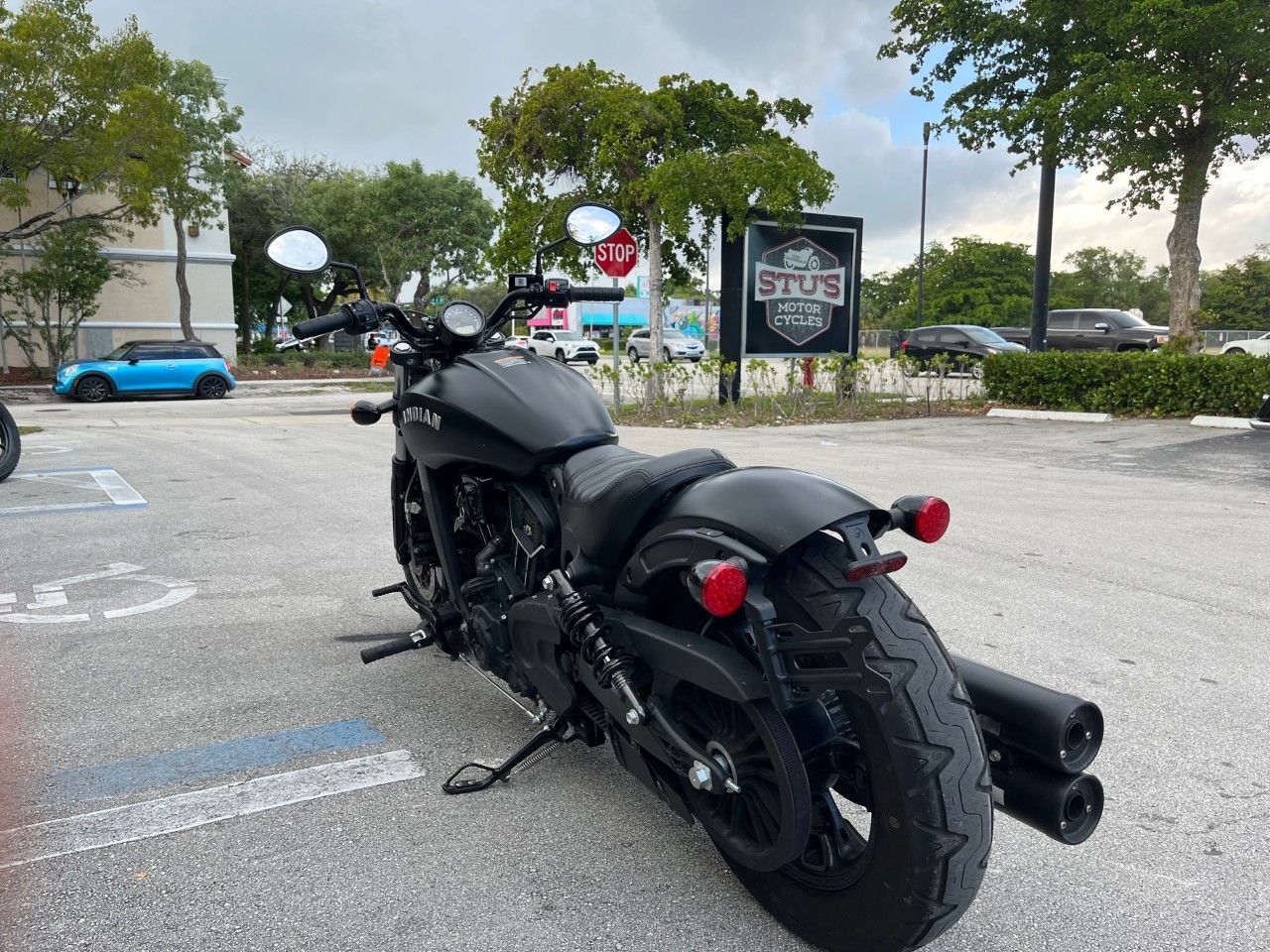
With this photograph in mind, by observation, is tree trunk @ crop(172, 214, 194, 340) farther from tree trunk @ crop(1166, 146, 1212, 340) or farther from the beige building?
tree trunk @ crop(1166, 146, 1212, 340)

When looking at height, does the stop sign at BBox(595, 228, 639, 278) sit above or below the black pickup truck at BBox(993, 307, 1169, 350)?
above

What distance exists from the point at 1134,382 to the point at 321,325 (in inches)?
578

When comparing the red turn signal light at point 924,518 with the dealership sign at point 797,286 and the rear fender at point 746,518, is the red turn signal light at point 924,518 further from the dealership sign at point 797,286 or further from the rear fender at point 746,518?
the dealership sign at point 797,286

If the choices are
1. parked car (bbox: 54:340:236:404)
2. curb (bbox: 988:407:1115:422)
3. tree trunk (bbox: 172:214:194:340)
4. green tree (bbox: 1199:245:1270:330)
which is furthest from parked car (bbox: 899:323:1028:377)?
green tree (bbox: 1199:245:1270:330)

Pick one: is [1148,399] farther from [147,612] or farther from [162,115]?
[162,115]

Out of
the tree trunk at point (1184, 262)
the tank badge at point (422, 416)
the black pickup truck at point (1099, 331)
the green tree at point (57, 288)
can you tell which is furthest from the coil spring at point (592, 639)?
the green tree at point (57, 288)

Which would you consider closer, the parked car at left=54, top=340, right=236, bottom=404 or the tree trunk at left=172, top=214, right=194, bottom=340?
the parked car at left=54, top=340, right=236, bottom=404

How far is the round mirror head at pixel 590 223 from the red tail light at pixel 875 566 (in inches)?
85.7

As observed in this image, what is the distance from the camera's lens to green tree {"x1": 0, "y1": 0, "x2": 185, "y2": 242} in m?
20.2

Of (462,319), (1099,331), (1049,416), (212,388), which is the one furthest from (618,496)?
(1099,331)

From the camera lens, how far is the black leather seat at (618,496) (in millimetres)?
2297

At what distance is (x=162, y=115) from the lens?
22.1 m

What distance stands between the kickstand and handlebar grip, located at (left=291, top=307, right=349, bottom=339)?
1542mm

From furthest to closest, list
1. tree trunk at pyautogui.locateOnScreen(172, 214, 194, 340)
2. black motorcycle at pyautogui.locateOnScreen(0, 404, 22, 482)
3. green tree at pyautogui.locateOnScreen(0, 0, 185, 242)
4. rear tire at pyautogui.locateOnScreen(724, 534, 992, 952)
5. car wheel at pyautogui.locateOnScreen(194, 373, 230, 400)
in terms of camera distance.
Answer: tree trunk at pyautogui.locateOnScreen(172, 214, 194, 340)
car wheel at pyautogui.locateOnScreen(194, 373, 230, 400)
green tree at pyautogui.locateOnScreen(0, 0, 185, 242)
black motorcycle at pyautogui.locateOnScreen(0, 404, 22, 482)
rear tire at pyautogui.locateOnScreen(724, 534, 992, 952)
